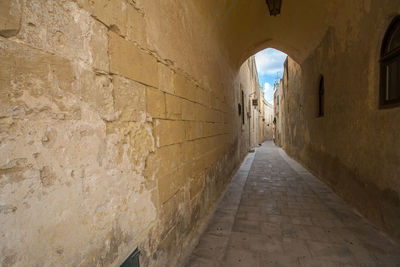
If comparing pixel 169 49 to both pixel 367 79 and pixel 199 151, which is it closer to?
pixel 199 151

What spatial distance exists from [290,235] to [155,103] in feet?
8.58

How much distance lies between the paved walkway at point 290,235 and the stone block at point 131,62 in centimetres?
209

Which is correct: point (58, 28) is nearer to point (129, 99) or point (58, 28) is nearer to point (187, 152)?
point (129, 99)

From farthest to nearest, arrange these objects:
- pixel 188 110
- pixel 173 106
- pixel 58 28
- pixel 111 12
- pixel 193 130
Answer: pixel 193 130 < pixel 188 110 < pixel 173 106 < pixel 111 12 < pixel 58 28

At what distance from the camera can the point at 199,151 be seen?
2709 millimetres

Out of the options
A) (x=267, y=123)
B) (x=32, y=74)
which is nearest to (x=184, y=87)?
(x=32, y=74)

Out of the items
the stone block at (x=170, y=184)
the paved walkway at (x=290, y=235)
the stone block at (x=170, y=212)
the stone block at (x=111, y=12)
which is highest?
the stone block at (x=111, y=12)

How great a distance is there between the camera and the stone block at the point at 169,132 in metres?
1.62

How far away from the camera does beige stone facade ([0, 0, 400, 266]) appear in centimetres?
68

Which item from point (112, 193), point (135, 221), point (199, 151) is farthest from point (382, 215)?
point (112, 193)

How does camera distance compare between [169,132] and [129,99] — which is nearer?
[129,99]

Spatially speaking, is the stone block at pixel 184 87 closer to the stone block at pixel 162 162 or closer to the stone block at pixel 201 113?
the stone block at pixel 201 113

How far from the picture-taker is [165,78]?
1764mm

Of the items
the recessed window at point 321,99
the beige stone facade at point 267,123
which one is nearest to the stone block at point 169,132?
the recessed window at point 321,99
